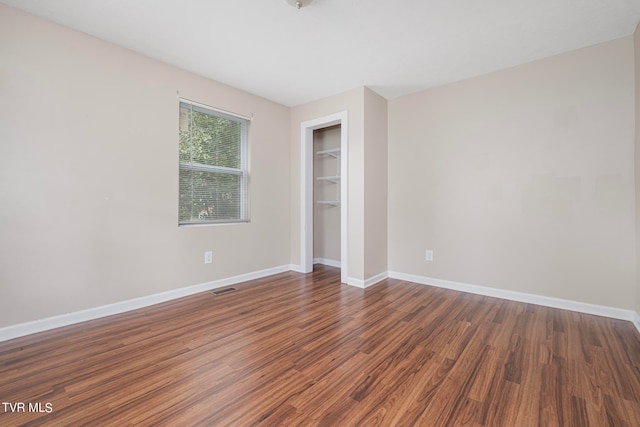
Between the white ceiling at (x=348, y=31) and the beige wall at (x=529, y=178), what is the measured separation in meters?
0.33

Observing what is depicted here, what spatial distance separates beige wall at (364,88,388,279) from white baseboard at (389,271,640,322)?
529 mm

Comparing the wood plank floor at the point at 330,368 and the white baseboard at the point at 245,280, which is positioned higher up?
the white baseboard at the point at 245,280

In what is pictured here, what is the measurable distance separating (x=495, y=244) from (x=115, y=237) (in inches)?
152

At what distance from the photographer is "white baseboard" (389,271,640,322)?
2.42m

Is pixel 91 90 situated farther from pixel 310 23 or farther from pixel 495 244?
pixel 495 244

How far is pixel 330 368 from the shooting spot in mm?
1694

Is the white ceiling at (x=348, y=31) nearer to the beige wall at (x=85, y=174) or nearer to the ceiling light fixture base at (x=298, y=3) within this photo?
the ceiling light fixture base at (x=298, y=3)

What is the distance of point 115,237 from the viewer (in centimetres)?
250

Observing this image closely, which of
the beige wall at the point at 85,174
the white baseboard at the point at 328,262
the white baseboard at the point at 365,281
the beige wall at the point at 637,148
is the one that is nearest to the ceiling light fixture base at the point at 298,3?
the beige wall at the point at 85,174

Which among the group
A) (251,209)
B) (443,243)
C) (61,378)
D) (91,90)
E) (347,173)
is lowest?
(61,378)

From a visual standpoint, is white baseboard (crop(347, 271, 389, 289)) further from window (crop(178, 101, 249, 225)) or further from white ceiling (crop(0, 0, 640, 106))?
white ceiling (crop(0, 0, 640, 106))

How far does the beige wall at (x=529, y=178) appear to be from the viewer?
2.43m

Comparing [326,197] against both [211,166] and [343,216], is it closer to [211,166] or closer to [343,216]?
[343,216]

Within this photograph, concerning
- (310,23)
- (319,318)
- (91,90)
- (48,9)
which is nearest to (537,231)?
(319,318)
